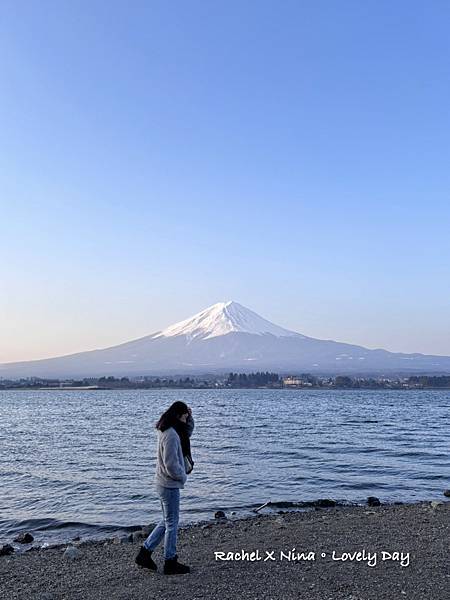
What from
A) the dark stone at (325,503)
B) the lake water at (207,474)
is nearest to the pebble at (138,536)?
the lake water at (207,474)

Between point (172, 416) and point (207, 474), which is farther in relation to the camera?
point (207, 474)

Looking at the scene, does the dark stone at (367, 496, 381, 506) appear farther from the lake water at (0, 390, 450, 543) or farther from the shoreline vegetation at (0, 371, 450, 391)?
the shoreline vegetation at (0, 371, 450, 391)

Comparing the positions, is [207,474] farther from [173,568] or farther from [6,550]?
[173,568]

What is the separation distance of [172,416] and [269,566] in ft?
6.88

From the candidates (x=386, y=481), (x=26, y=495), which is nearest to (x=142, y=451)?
(x=26, y=495)

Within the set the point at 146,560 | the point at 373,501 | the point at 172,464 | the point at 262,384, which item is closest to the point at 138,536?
the point at 146,560

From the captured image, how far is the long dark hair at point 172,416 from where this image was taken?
20.5 feet

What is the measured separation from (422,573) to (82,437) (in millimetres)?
24542

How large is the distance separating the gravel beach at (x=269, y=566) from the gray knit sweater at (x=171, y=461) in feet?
3.32

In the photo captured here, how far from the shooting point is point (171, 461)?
6.18m

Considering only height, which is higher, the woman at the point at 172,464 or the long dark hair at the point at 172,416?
the long dark hair at the point at 172,416

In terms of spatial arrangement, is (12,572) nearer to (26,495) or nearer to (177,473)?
(177,473)

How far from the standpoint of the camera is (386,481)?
612 inches

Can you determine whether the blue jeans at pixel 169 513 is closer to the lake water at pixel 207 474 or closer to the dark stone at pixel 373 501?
the lake water at pixel 207 474
